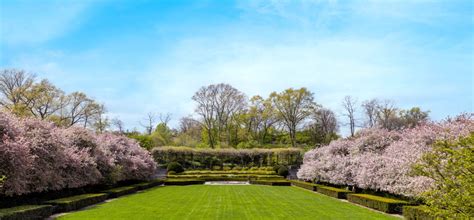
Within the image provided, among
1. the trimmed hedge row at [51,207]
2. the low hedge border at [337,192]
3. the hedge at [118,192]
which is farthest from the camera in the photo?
the low hedge border at [337,192]

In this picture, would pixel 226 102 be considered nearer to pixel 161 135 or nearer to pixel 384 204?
pixel 161 135

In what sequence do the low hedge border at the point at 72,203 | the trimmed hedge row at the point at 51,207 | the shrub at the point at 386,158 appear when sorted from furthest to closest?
the shrub at the point at 386,158, the low hedge border at the point at 72,203, the trimmed hedge row at the point at 51,207

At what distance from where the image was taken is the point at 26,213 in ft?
41.7

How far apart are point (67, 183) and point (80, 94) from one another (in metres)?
30.1

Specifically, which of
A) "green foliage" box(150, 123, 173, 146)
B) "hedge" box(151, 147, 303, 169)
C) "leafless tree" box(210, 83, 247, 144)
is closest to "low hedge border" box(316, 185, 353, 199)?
"hedge" box(151, 147, 303, 169)

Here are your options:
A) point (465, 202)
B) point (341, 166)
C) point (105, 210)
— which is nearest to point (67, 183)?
point (105, 210)

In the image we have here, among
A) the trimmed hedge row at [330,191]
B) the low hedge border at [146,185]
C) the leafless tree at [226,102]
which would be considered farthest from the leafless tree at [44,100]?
the trimmed hedge row at [330,191]

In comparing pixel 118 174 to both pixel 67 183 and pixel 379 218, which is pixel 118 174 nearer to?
pixel 67 183

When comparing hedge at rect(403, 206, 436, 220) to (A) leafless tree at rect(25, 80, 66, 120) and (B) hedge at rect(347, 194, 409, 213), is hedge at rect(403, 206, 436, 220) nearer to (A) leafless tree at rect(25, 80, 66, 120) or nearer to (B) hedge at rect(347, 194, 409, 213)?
(B) hedge at rect(347, 194, 409, 213)

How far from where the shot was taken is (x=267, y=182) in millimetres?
39156

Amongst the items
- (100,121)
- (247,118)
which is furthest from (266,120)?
(100,121)

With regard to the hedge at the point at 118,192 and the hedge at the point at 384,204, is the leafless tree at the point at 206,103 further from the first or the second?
the hedge at the point at 384,204

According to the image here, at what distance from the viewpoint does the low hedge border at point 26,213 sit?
11873mm

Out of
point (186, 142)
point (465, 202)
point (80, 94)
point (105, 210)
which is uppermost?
point (80, 94)
